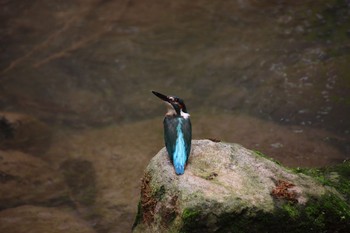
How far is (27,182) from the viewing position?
6535mm

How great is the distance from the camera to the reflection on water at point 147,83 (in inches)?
264

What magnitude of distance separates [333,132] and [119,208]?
336 cm

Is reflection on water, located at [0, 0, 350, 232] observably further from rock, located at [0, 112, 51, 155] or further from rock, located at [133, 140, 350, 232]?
rock, located at [133, 140, 350, 232]

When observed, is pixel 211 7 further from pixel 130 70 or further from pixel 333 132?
pixel 333 132

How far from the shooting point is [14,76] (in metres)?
8.91

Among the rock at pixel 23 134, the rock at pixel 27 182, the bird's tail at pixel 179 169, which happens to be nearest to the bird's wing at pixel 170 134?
the bird's tail at pixel 179 169

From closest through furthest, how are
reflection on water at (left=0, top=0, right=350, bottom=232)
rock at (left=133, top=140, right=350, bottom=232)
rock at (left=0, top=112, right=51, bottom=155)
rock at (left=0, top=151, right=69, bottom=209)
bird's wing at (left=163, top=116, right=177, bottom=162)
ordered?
rock at (left=133, top=140, right=350, bottom=232) → bird's wing at (left=163, top=116, right=177, bottom=162) → rock at (left=0, top=151, right=69, bottom=209) → reflection on water at (left=0, top=0, right=350, bottom=232) → rock at (left=0, top=112, right=51, bottom=155)

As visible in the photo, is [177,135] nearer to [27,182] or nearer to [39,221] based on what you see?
[39,221]

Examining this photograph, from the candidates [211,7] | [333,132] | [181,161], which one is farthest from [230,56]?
[181,161]

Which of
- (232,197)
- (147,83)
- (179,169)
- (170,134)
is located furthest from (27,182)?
Answer: (232,197)

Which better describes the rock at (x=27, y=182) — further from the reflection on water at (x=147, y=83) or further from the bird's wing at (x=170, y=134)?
the bird's wing at (x=170, y=134)

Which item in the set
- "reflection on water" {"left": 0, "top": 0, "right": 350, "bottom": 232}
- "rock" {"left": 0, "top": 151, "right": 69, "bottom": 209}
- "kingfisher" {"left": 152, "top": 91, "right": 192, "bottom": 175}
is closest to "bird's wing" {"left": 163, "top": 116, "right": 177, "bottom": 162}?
"kingfisher" {"left": 152, "top": 91, "right": 192, "bottom": 175}

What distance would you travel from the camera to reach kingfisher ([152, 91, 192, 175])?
3.77m

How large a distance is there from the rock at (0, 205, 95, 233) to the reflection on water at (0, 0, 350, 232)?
16 cm
